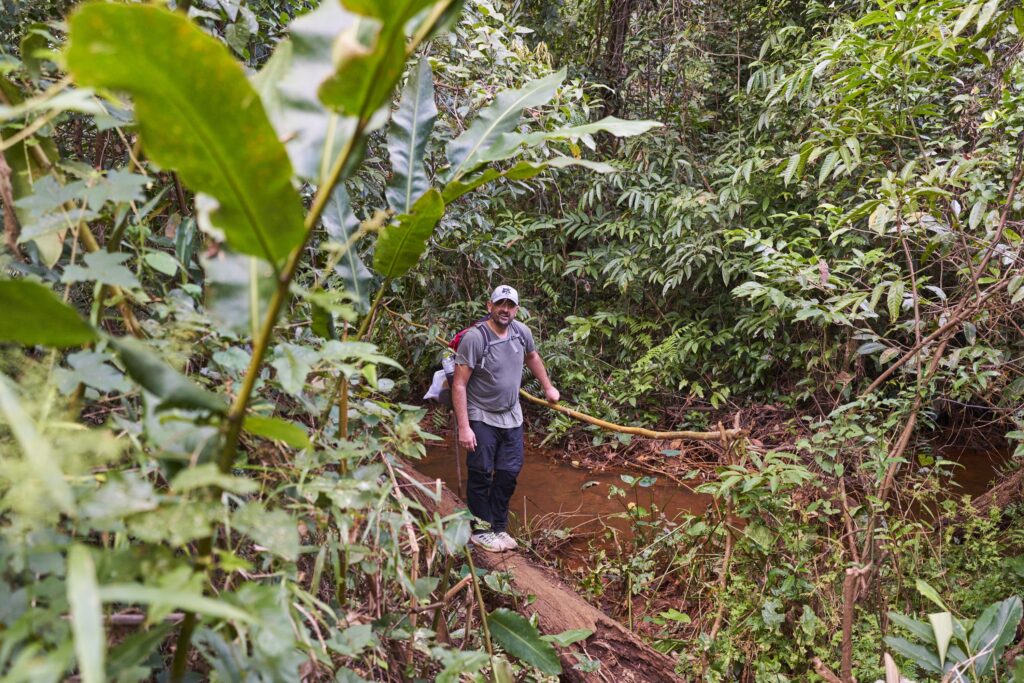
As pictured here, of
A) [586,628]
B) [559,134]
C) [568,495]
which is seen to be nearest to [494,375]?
[586,628]

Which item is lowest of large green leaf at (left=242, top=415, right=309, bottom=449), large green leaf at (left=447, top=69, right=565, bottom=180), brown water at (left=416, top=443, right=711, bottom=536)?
brown water at (left=416, top=443, right=711, bottom=536)

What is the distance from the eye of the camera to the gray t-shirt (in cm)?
449

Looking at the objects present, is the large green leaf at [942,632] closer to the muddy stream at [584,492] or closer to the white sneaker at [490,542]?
the white sneaker at [490,542]

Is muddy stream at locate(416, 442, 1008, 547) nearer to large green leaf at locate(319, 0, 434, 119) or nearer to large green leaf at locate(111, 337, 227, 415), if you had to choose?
large green leaf at locate(111, 337, 227, 415)

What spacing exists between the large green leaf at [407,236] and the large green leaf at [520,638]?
3.64 feet

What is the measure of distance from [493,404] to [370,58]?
12.9ft

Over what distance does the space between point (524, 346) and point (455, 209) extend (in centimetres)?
120

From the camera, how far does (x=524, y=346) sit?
477 centimetres

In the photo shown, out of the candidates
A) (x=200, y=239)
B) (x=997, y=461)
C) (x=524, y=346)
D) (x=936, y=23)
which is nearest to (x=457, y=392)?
(x=524, y=346)

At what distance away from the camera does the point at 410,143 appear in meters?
1.67

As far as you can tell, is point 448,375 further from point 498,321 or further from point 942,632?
point 942,632

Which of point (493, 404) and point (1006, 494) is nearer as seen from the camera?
point (1006, 494)

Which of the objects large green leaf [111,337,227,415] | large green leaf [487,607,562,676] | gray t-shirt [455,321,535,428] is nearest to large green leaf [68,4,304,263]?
large green leaf [111,337,227,415]

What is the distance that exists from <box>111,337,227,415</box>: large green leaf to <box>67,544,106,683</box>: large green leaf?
217 mm
